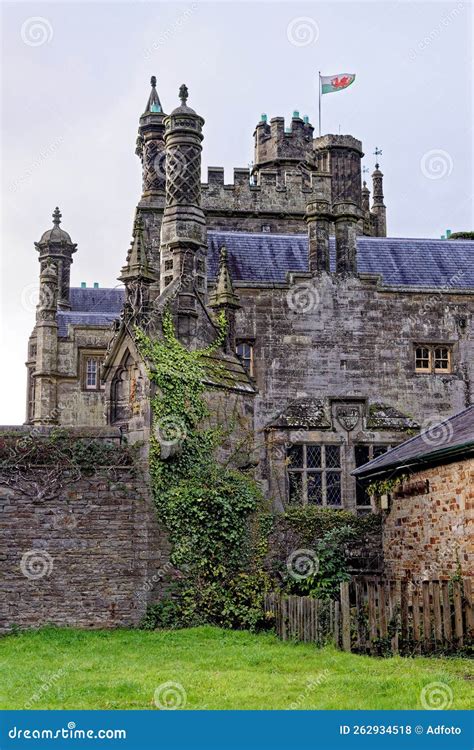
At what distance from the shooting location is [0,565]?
16.4 metres

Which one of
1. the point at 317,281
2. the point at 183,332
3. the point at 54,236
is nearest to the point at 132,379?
the point at 183,332

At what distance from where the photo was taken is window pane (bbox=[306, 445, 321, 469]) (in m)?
22.3

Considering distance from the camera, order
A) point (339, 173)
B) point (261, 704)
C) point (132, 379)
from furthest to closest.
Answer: point (339, 173)
point (132, 379)
point (261, 704)

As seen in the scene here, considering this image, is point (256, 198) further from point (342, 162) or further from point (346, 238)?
point (346, 238)

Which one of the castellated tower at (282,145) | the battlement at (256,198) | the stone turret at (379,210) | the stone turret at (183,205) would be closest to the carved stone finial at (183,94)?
the stone turret at (183,205)

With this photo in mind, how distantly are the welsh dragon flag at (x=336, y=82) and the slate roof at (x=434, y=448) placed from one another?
57.2 ft

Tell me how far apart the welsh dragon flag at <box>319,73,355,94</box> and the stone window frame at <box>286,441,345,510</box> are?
51.8 feet

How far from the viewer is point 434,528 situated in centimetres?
1709

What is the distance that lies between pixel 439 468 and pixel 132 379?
581cm

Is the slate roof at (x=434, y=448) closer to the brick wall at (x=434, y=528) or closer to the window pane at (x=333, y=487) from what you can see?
the brick wall at (x=434, y=528)

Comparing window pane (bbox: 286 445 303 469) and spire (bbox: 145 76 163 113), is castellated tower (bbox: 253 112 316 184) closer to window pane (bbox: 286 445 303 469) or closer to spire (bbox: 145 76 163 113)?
spire (bbox: 145 76 163 113)

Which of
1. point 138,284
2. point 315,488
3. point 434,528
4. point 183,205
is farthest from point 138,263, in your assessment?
point 434,528

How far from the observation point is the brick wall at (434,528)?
15.8 meters

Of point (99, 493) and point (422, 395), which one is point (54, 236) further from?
point (99, 493)
